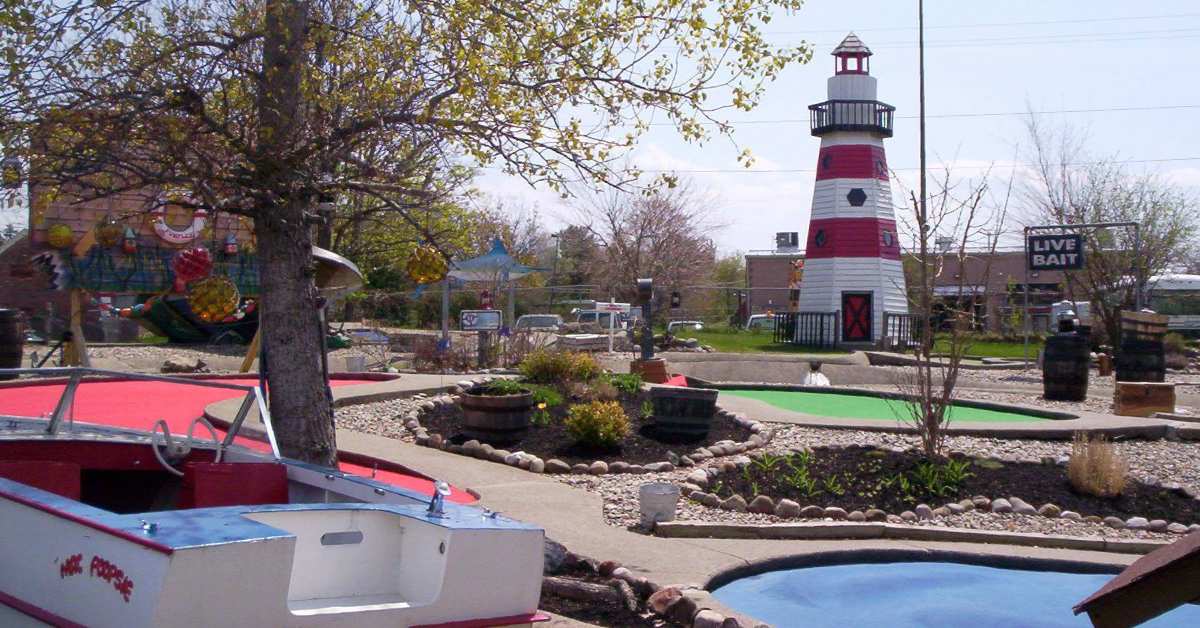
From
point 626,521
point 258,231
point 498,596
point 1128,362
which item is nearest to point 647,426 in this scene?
point 626,521

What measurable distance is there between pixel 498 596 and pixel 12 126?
5.02m

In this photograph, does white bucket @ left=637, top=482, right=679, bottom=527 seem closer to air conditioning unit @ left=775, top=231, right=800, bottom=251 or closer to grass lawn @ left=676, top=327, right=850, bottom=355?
grass lawn @ left=676, top=327, right=850, bottom=355

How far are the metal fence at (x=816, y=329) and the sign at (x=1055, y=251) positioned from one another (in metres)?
12.1

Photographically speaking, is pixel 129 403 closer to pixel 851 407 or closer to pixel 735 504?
pixel 735 504

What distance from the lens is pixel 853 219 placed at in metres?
39.6

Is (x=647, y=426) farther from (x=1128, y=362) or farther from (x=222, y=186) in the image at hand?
(x=1128, y=362)

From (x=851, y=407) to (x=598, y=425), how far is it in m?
6.97

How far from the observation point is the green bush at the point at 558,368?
48.8 ft

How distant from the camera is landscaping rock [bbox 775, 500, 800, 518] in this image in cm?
935

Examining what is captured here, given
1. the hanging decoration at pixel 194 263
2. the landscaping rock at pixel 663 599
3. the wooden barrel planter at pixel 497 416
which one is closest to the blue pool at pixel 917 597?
the landscaping rock at pixel 663 599

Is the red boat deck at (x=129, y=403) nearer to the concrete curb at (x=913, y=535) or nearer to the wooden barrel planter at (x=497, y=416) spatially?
the wooden barrel planter at (x=497, y=416)

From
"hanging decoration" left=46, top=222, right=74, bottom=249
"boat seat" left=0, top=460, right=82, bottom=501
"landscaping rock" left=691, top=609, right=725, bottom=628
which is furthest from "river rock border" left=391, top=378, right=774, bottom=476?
"hanging decoration" left=46, top=222, right=74, bottom=249

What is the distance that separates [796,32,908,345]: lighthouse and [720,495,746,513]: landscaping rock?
1213 inches

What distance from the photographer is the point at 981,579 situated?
26.8ft
